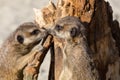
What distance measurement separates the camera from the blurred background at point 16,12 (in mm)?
11570

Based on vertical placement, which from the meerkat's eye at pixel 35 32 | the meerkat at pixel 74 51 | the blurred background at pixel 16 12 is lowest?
the meerkat at pixel 74 51

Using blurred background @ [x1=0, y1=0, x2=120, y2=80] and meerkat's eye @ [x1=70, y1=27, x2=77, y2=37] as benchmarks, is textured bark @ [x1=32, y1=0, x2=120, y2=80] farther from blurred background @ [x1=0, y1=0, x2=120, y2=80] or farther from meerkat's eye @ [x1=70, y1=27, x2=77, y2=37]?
blurred background @ [x1=0, y1=0, x2=120, y2=80]

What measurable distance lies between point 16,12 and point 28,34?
480 cm

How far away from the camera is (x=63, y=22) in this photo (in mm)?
7023

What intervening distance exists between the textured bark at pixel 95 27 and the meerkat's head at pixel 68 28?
0.34ft

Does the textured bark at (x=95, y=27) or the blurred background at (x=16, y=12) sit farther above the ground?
the blurred background at (x=16, y=12)

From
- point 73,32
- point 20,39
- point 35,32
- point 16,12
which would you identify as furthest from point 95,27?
point 16,12

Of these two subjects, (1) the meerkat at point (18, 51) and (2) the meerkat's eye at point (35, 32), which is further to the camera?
(1) the meerkat at point (18, 51)

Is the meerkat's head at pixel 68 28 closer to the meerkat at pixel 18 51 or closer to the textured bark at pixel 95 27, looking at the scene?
the textured bark at pixel 95 27

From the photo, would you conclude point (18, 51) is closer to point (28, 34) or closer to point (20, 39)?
point (20, 39)

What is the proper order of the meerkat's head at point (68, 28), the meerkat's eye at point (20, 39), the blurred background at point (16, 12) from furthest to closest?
1. the blurred background at point (16, 12)
2. the meerkat's eye at point (20, 39)
3. the meerkat's head at point (68, 28)

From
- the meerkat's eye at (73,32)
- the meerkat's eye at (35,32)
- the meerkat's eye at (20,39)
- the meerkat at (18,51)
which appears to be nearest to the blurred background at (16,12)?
the meerkat at (18,51)

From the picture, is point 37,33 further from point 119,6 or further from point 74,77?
point 119,6

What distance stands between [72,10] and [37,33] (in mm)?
461
